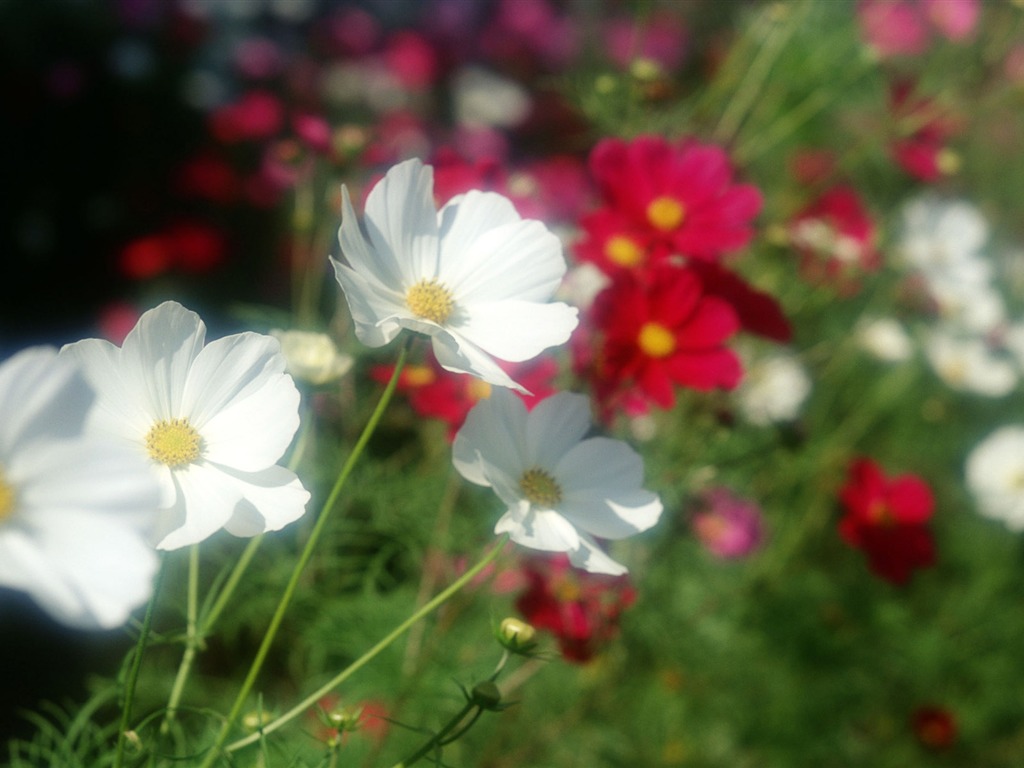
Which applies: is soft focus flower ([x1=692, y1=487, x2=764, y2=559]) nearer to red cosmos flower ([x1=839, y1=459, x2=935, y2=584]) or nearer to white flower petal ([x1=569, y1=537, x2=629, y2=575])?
red cosmos flower ([x1=839, y1=459, x2=935, y2=584])

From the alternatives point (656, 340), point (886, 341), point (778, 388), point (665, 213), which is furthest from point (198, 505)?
point (886, 341)

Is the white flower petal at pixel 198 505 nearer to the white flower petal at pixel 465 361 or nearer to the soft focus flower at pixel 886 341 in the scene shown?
the white flower petal at pixel 465 361

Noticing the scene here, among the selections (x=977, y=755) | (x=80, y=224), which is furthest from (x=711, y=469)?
(x=80, y=224)

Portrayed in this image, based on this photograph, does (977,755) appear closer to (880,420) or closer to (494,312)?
(880,420)

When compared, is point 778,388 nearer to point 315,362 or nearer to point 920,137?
point 920,137

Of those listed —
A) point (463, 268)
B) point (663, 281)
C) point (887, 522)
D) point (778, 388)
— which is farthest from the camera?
point (778, 388)

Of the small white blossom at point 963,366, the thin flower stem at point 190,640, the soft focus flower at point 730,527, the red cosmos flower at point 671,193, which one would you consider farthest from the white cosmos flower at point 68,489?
the small white blossom at point 963,366
